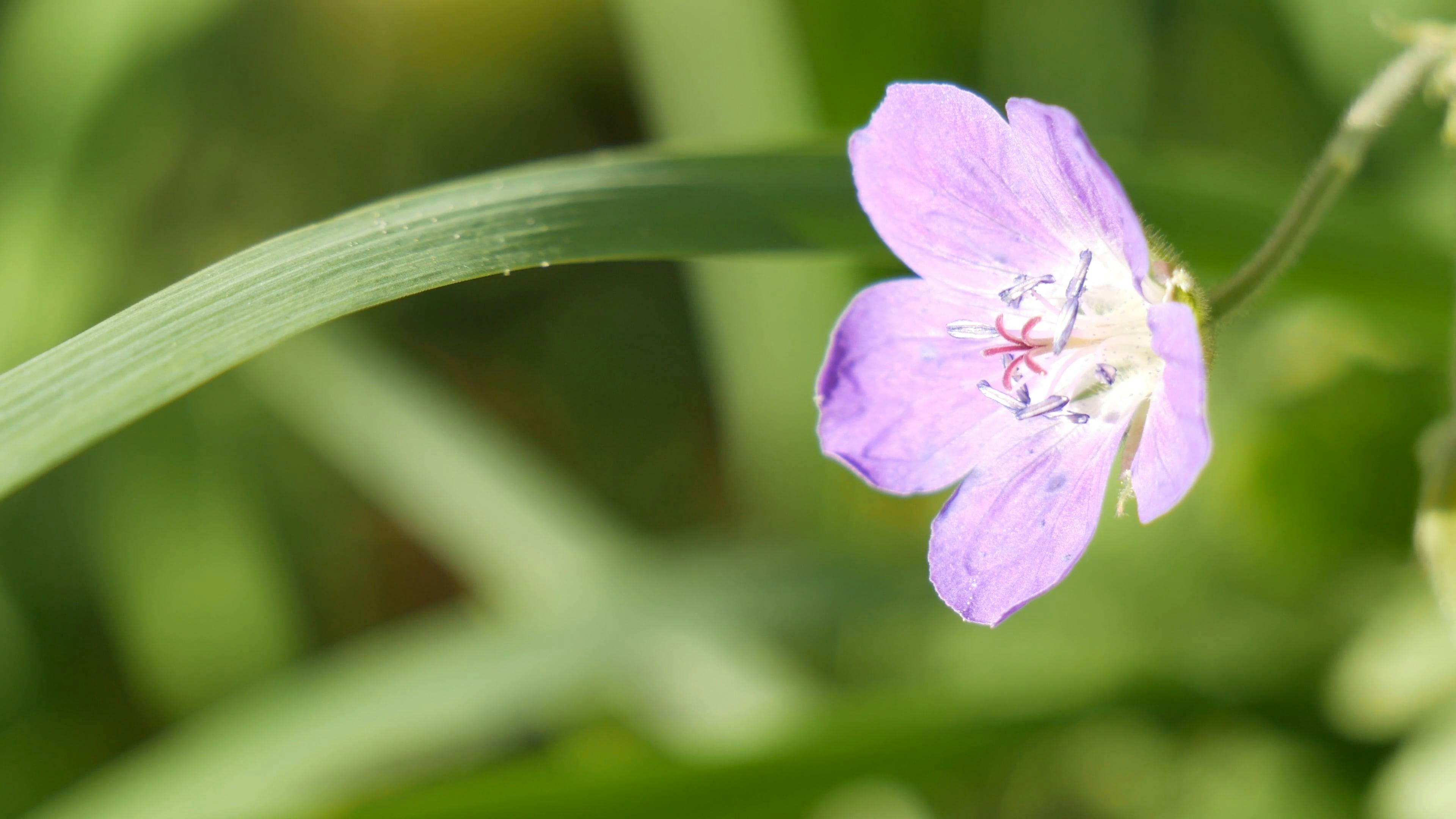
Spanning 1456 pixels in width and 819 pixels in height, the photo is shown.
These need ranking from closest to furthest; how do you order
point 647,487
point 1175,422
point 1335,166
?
1. point 1175,422
2. point 1335,166
3. point 647,487

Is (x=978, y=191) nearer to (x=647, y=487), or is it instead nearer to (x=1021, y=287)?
(x=1021, y=287)

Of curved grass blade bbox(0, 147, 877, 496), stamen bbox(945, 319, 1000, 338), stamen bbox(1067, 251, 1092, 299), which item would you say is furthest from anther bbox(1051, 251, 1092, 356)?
curved grass blade bbox(0, 147, 877, 496)

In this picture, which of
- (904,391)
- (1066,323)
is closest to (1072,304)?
(1066,323)

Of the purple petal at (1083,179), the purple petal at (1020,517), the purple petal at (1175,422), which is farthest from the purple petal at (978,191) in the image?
the purple petal at (1020,517)

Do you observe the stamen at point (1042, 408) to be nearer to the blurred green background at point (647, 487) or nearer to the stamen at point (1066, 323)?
the stamen at point (1066, 323)

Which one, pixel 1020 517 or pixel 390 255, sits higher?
pixel 390 255

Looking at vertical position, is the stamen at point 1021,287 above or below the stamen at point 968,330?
above
